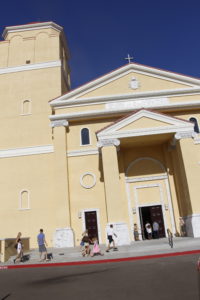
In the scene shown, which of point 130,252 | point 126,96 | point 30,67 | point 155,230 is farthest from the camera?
point 30,67

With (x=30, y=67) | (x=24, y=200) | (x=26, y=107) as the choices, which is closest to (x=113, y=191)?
(x=24, y=200)

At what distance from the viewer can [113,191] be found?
1836 centimetres

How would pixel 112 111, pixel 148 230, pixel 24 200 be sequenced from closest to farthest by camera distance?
pixel 148 230, pixel 24 200, pixel 112 111

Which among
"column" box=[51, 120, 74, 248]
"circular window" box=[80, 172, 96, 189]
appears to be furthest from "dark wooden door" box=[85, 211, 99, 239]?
"circular window" box=[80, 172, 96, 189]

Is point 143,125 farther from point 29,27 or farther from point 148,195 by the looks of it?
point 29,27

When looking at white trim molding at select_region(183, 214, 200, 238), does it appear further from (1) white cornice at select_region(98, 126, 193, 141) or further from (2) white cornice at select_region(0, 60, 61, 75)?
(2) white cornice at select_region(0, 60, 61, 75)

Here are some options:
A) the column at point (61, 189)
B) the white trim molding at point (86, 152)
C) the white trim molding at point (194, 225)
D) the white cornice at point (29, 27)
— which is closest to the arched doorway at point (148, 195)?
the white trim molding at point (194, 225)

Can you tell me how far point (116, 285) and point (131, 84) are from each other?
58.9 feet

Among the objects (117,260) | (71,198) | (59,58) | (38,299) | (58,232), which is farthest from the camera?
(59,58)

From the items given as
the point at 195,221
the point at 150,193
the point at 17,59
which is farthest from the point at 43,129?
the point at 195,221

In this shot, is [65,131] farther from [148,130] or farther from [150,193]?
[150,193]

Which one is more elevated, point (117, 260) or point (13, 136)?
point (13, 136)

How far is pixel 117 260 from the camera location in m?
12.6

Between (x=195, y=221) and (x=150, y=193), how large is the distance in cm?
443
